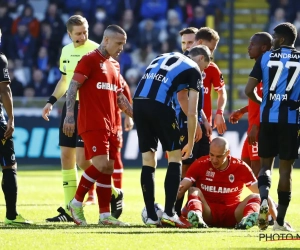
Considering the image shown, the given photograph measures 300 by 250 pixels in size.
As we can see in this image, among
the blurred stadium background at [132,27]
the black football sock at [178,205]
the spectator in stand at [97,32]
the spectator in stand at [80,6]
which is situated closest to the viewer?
the black football sock at [178,205]

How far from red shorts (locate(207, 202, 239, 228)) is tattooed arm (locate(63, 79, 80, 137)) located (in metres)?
1.70

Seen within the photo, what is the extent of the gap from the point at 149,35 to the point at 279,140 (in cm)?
1723

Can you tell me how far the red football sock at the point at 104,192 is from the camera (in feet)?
30.3

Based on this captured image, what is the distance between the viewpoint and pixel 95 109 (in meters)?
9.03

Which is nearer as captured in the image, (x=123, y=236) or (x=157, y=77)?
(x=123, y=236)

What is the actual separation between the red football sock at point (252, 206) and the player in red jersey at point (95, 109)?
4.12 ft

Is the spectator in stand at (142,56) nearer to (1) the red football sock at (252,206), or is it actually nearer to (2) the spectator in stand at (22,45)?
(2) the spectator in stand at (22,45)

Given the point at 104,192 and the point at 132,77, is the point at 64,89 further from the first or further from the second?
the point at 132,77

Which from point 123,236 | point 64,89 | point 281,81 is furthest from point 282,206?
point 64,89

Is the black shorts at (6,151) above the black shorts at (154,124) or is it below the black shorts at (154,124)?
below

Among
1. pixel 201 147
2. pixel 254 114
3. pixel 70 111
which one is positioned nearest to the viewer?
pixel 70 111

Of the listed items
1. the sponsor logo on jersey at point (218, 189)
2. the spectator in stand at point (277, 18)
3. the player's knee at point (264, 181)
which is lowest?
the sponsor logo on jersey at point (218, 189)

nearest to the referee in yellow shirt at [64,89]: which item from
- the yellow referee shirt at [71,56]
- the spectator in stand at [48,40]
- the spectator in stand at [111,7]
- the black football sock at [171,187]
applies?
the yellow referee shirt at [71,56]

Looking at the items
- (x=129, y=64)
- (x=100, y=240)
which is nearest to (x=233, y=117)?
(x=100, y=240)
